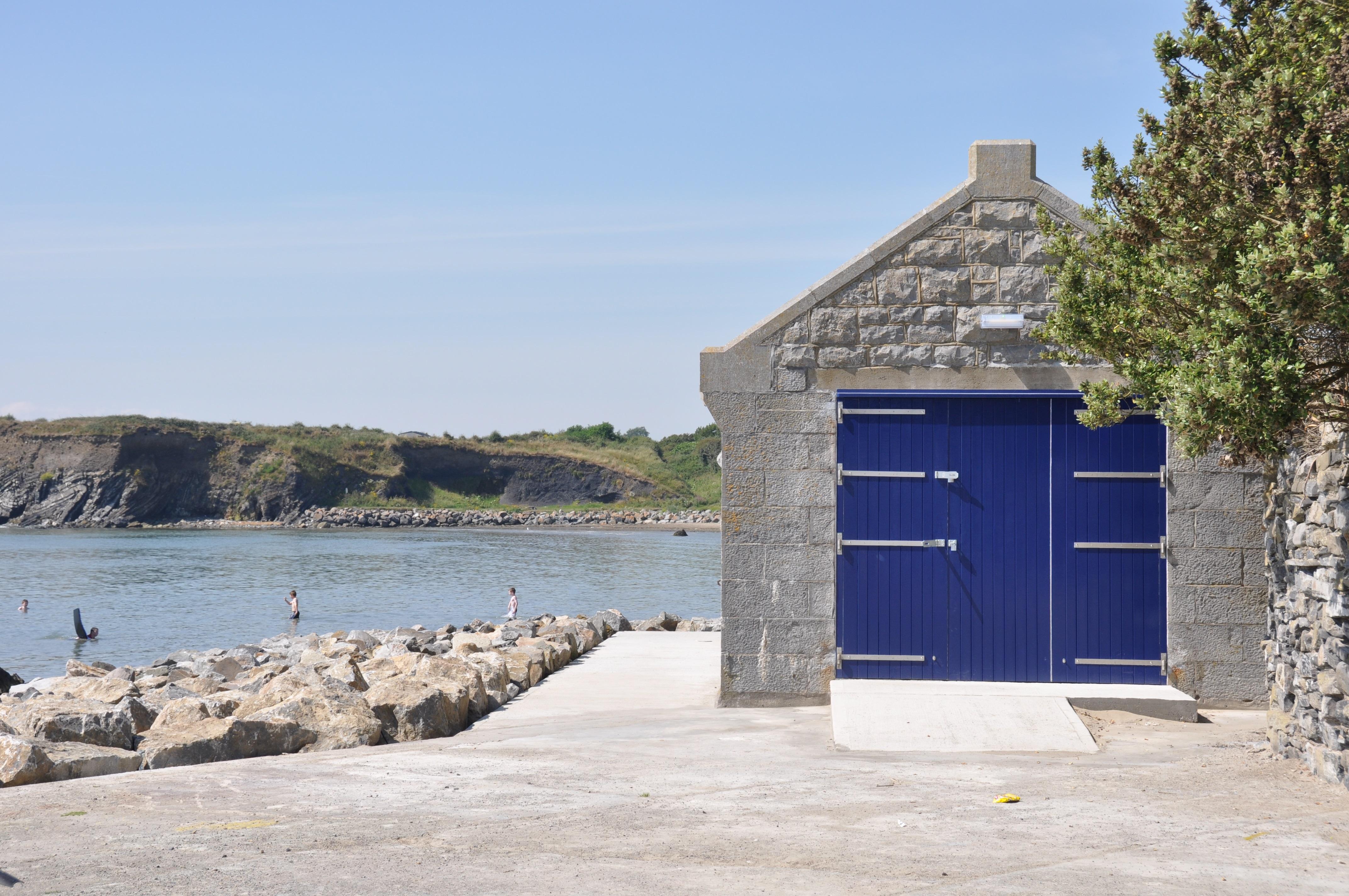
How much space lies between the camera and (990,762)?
24.8 feet

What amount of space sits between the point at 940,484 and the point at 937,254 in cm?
188

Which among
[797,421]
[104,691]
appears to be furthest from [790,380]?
[104,691]

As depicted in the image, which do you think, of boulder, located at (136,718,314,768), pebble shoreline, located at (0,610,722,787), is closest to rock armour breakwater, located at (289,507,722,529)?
pebble shoreline, located at (0,610,722,787)

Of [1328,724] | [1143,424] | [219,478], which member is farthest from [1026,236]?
[219,478]

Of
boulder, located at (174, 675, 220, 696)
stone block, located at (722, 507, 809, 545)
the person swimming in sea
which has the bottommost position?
the person swimming in sea

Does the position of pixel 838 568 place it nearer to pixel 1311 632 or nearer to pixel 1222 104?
pixel 1311 632

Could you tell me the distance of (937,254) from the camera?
9.45 m

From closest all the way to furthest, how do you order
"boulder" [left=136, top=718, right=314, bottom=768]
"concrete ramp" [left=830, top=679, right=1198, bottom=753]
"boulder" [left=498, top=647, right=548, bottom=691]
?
"boulder" [left=136, top=718, right=314, bottom=768], "concrete ramp" [left=830, top=679, right=1198, bottom=753], "boulder" [left=498, top=647, right=548, bottom=691]

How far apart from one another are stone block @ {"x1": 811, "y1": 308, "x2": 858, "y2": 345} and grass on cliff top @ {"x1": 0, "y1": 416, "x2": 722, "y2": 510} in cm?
7630

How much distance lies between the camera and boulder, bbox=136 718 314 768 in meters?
7.77

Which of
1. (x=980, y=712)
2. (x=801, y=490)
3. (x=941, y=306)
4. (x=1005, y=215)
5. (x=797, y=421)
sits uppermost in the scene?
(x=1005, y=215)

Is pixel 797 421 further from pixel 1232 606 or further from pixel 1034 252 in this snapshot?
pixel 1232 606

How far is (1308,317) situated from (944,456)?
4.52 metres

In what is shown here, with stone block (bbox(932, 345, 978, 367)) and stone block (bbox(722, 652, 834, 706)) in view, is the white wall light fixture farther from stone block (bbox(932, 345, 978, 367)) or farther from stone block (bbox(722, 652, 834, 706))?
stone block (bbox(722, 652, 834, 706))
